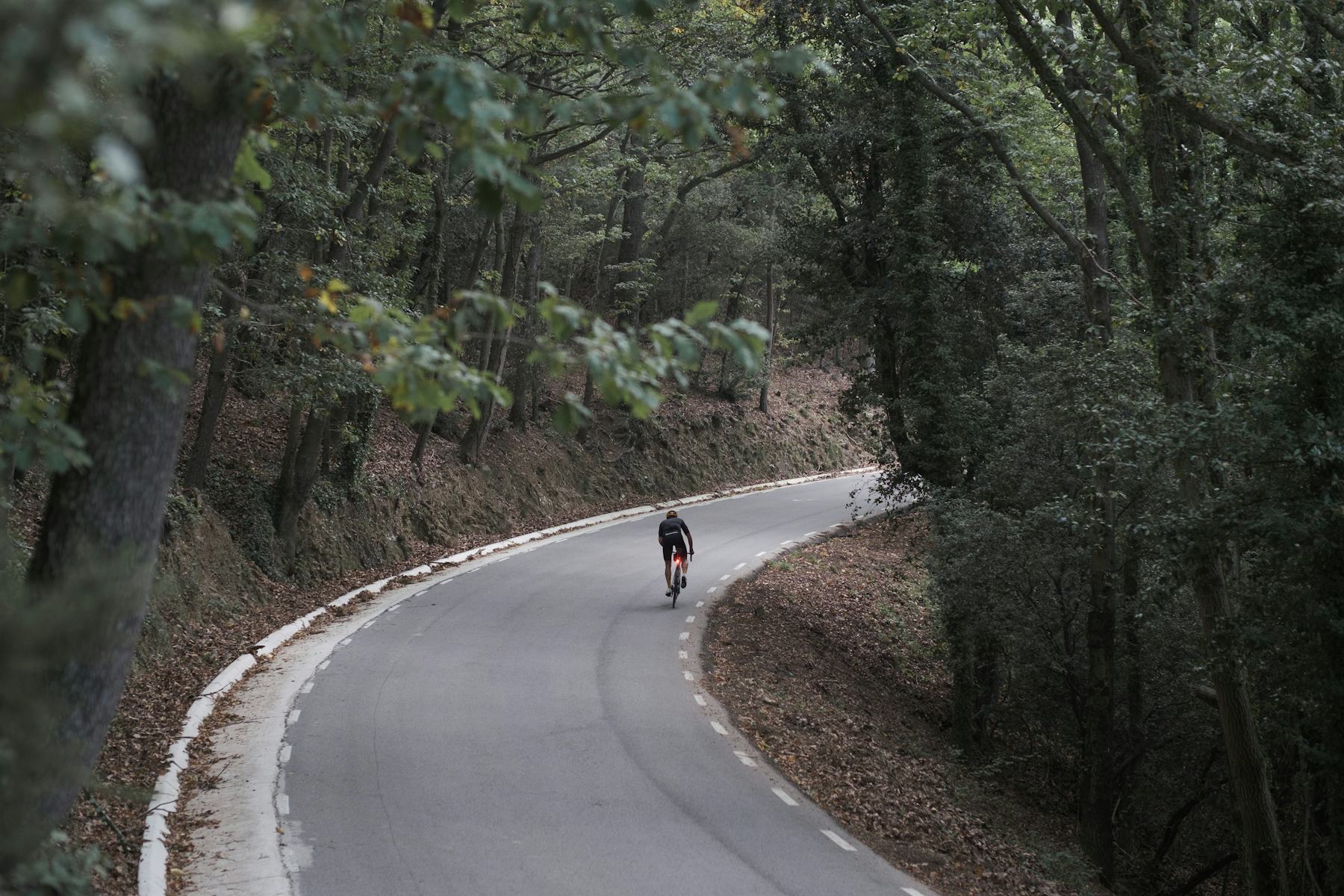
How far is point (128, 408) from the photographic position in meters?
4.12

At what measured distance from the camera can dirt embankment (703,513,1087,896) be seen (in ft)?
34.0

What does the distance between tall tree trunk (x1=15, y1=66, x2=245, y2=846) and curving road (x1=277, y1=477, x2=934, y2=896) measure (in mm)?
4284

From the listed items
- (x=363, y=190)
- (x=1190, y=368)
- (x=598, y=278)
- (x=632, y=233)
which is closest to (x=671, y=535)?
(x=363, y=190)

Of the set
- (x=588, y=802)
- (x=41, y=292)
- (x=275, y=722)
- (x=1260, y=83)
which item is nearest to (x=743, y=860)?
(x=588, y=802)

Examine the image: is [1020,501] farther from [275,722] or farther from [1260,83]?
[275,722]

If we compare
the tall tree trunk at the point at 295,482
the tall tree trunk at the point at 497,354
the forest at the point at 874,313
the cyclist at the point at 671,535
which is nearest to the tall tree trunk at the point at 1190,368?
the forest at the point at 874,313

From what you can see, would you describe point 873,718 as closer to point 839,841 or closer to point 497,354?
point 839,841

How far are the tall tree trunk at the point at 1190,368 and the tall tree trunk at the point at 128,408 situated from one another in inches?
368

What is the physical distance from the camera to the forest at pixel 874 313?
378 cm

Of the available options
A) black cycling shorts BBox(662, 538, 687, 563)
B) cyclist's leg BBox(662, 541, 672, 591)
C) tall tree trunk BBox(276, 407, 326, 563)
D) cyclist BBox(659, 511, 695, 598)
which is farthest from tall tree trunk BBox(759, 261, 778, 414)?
tall tree trunk BBox(276, 407, 326, 563)

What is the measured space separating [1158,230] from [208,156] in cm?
1063

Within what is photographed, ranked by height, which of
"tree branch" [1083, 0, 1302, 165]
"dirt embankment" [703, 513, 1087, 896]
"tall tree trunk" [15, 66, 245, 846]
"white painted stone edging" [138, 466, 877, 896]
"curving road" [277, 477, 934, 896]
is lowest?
"dirt embankment" [703, 513, 1087, 896]

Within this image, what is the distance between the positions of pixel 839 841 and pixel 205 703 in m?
7.49

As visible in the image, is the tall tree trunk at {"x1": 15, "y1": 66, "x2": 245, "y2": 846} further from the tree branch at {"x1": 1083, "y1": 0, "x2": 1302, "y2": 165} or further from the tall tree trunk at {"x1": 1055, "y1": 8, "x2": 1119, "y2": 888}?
the tall tree trunk at {"x1": 1055, "y1": 8, "x2": 1119, "y2": 888}
